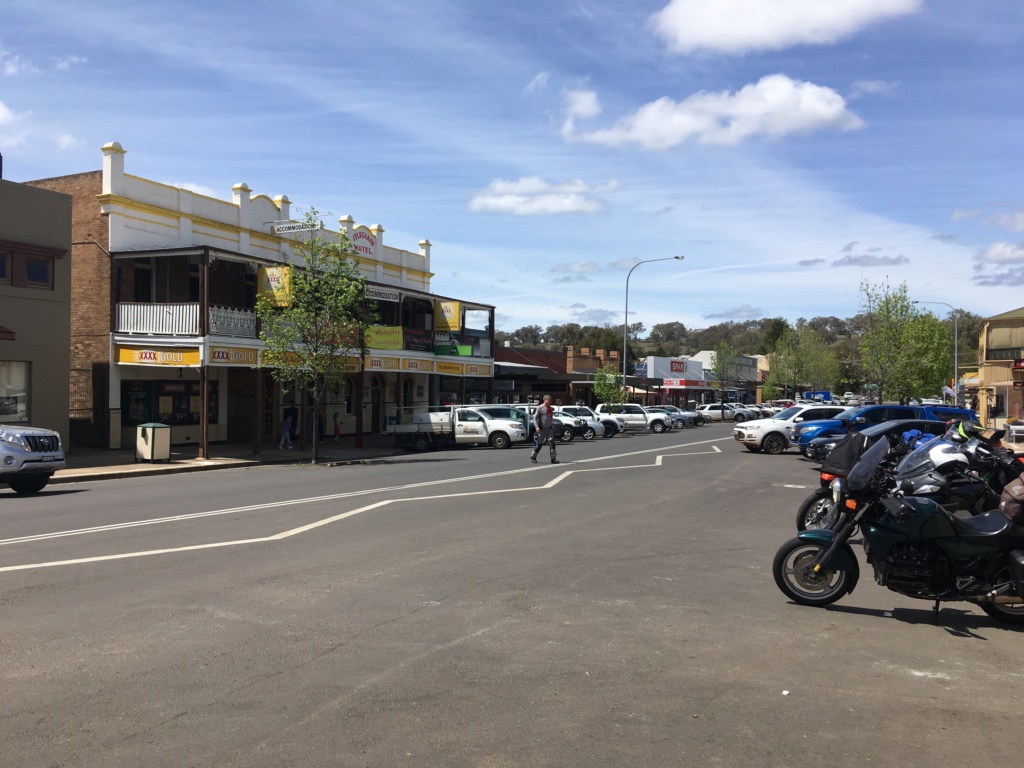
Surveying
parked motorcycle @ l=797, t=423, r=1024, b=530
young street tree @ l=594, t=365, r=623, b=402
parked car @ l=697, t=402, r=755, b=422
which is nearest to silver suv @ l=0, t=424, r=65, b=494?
parked motorcycle @ l=797, t=423, r=1024, b=530

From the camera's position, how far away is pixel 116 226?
26.8 metres

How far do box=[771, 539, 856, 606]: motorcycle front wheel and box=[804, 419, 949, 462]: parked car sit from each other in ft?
28.4

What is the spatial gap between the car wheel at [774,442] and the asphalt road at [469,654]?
1724 centimetres

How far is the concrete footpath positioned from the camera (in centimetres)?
2178

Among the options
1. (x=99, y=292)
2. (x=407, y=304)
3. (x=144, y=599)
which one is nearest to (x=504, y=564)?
(x=144, y=599)

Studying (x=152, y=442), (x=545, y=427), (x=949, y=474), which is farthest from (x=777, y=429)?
(x=949, y=474)

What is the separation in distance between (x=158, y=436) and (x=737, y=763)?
22423mm

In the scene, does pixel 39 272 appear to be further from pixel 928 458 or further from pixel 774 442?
pixel 928 458

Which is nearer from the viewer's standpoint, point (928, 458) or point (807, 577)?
point (807, 577)

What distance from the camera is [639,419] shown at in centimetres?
4984

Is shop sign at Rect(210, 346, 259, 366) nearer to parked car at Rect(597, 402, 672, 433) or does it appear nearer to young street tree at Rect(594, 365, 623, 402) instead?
parked car at Rect(597, 402, 672, 433)

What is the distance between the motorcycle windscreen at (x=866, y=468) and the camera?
7.25 m

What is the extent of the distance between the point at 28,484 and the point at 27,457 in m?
1.01

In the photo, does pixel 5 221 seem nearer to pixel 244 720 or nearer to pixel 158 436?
pixel 158 436
